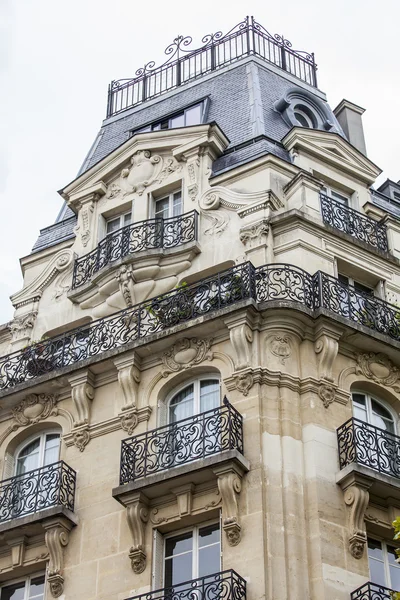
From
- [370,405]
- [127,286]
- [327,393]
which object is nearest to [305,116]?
[127,286]

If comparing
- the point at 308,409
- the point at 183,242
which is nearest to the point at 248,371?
the point at 308,409

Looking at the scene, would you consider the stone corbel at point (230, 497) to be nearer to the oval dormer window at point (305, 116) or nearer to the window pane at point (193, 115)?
the window pane at point (193, 115)

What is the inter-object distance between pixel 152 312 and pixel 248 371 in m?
2.71

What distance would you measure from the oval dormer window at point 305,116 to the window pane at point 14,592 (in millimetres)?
12393

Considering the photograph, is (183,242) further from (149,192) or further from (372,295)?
(372,295)

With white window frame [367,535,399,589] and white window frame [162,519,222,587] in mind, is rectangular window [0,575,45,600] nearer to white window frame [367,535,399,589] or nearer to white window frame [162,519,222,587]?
white window frame [162,519,222,587]

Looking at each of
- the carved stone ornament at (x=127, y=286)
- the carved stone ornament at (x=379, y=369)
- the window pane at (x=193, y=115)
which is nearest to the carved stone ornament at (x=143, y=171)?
the window pane at (x=193, y=115)

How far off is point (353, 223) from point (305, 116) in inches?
185

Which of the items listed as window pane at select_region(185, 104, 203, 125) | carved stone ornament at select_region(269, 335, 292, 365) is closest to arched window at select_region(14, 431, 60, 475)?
carved stone ornament at select_region(269, 335, 292, 365)

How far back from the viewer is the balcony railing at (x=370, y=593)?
1836 centimetres

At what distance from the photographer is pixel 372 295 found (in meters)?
23.9

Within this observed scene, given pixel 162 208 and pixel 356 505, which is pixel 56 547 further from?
pixel 162 208

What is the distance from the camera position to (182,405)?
2205 cm

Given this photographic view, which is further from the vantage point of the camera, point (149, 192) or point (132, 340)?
point (149, 192)
